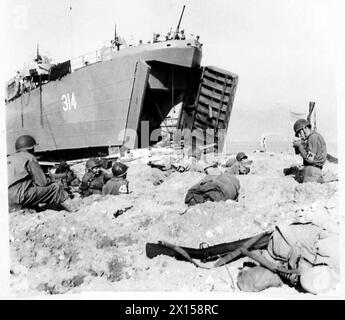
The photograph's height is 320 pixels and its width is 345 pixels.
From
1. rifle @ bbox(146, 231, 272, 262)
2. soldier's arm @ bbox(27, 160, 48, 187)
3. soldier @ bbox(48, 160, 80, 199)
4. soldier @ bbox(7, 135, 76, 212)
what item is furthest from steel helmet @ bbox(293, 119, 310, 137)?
soldier @ bbox(48, 160, 80, 199)

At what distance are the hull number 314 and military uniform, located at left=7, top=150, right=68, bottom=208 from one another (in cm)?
769

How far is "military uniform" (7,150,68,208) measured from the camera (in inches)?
207

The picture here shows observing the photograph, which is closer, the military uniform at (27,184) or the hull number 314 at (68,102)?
the military uniform at (27,184)

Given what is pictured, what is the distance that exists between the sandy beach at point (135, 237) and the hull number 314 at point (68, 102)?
7.68 metres

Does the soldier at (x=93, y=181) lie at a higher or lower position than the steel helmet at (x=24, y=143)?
lower

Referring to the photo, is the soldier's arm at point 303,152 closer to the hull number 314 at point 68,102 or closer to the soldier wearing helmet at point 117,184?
the soldier wearing helmet at point 117,184

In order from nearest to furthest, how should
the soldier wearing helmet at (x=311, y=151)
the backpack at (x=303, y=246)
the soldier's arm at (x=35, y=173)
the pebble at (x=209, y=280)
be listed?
the backpack at (x=303, y=246)
the pebble at (x=209, y=280)
the soldier's arm at (x=35, y=173)
the soldier wearing helmet at (x=311, y=151)

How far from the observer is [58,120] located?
13945 mm

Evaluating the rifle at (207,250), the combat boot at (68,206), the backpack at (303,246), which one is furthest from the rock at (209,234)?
the combat boot at (68,206)

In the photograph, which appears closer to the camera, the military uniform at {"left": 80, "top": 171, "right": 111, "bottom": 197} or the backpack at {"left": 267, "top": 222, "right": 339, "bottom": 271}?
the backpack at {"left": 267, "top": 222, "right": 339, "bottom": 271}

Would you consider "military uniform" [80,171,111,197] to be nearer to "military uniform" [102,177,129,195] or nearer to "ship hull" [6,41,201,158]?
"military uniform" [102,177,129,195]

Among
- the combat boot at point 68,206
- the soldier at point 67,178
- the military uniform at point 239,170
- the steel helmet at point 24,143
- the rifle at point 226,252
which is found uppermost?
the steel helmet at point 24,143

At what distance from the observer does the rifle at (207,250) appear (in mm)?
3713
